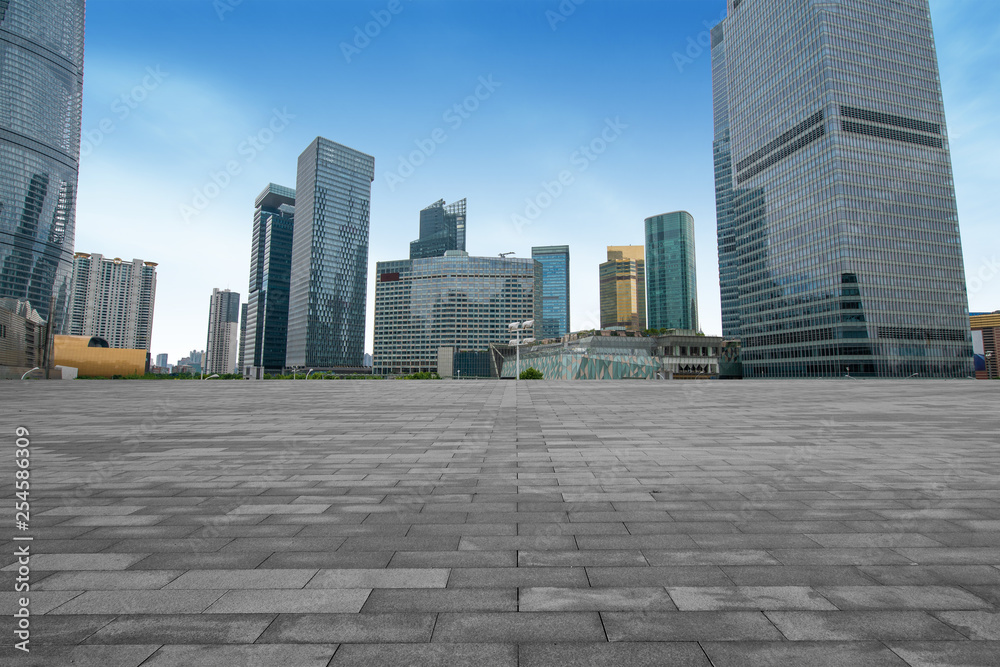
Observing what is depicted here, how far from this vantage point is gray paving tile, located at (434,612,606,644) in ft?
9.20

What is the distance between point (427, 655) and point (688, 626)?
1594 millimetres

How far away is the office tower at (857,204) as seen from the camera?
373 ft

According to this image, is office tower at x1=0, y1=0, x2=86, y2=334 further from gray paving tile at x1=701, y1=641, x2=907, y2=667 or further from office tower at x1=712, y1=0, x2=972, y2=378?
office tower at x1=712, y1=0, x2=972, y2=378

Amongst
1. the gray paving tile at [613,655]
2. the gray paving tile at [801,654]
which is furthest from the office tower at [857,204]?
the gray paving tile at [613,655]

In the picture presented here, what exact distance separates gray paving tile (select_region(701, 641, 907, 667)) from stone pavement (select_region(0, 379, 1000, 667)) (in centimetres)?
1

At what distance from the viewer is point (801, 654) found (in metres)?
2.67

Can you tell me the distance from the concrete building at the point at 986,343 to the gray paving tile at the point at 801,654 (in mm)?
145693

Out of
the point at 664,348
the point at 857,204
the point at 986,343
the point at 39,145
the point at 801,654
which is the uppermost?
the point at 39,145

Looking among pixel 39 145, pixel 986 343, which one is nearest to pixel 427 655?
pixel 986 343

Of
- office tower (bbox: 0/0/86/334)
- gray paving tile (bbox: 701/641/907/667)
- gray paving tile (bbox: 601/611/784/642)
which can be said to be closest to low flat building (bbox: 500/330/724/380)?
gray paving tile (bbox: 601/611/784/642)

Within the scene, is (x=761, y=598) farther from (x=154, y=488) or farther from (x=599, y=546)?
(x=154, y=488)

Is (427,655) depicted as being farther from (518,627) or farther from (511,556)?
(511,556)

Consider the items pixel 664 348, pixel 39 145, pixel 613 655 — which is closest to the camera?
pixel 613 655

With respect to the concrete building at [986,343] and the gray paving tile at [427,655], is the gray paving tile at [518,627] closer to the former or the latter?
the gray paving tile at [427,655]
